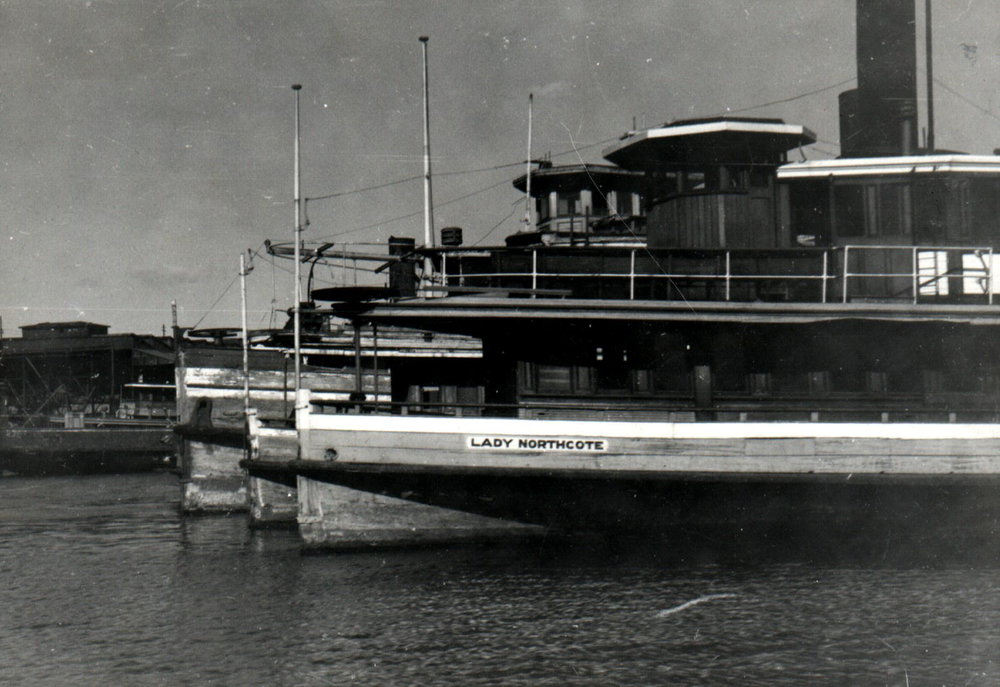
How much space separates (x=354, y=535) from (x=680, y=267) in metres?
6.04

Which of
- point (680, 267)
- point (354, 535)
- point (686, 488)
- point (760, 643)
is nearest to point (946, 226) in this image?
point (680, 267)

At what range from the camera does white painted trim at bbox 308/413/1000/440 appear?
42.2ft

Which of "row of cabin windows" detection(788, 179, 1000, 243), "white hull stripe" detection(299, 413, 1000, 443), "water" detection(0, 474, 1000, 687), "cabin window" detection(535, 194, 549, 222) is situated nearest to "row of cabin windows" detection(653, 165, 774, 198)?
"row of cabin windows" detection(788, 179, 1000, 243)

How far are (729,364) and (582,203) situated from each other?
1524cm

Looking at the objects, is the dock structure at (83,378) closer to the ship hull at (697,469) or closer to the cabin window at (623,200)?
the cabin window at (623,200)

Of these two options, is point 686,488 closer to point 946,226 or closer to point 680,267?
point 680,267

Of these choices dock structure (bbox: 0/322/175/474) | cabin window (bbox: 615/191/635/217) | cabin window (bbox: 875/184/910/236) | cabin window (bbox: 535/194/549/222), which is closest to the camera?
cabin window (bbox: 875/184/910/236)

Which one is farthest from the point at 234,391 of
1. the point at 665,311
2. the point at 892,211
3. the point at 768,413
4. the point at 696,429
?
the point at 892,211

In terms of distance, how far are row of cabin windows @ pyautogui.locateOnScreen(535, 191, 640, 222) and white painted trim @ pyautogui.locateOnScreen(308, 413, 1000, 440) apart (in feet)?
50.9

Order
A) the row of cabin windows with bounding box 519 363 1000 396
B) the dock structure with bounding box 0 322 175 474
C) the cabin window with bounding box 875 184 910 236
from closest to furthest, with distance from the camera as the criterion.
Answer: the row of cabin windows with bounding box 519 363 1000 396 < the cabin window with bounding box 875 184 910 236 < the dock structure with bounding box 0 322 175 474

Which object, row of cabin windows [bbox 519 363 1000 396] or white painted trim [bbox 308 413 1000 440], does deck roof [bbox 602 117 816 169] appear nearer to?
row of cabin windows [bbox 519 363 1000 396]

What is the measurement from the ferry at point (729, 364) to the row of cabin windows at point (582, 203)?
12.4 meters

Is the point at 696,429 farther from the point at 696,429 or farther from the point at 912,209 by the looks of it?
the point at 912,209

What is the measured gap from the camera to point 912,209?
577 inches
